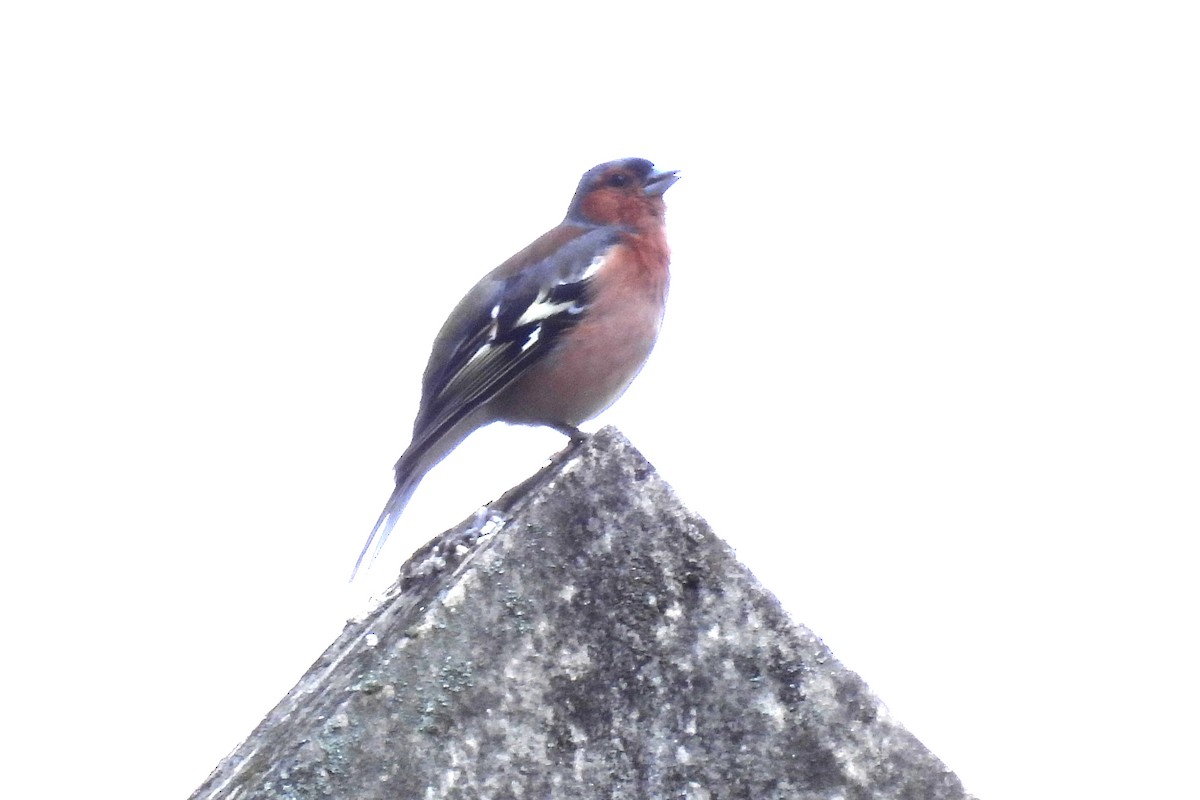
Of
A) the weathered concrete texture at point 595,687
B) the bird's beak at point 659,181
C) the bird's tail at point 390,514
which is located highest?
the bird's beak at point 659,181

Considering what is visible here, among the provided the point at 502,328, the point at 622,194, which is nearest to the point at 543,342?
the point at 502,328

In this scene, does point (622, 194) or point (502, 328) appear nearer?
point (502, 328)

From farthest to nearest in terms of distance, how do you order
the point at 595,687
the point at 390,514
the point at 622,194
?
the point at 622,194
the point at 390,514
the point at 595,687

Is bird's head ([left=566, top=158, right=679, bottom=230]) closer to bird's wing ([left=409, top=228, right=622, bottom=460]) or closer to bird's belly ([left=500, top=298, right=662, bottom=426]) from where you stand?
bird's wing ([left=409, top=228, right=622, bottom=460])

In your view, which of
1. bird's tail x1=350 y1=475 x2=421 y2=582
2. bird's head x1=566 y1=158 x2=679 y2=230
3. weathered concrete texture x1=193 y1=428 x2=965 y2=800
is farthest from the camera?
bird's head x1=566 y1=158 x2=679 y2=230

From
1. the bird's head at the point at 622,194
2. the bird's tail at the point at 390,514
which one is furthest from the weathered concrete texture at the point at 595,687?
the bird's head at the point at 622,194

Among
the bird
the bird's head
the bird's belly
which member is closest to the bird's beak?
the bird's head

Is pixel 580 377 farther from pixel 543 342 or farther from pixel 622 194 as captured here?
pixel 622 194

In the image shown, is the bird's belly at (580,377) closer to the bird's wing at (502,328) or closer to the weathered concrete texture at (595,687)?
the bird's wing at (502,328)
